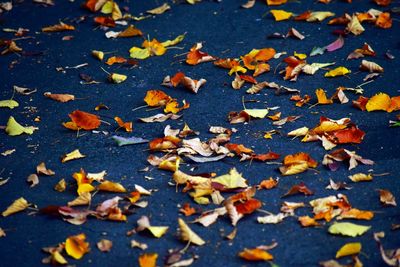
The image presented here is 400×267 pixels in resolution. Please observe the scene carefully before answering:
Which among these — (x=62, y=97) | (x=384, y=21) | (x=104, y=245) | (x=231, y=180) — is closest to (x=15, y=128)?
(x=62, y=97)

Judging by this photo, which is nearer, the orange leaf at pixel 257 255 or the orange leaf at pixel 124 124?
the orange leaf at pixel 257 255

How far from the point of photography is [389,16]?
5930mm

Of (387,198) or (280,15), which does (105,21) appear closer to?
(280,15)

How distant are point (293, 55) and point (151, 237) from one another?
2.51 metres

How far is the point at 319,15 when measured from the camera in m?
6.01

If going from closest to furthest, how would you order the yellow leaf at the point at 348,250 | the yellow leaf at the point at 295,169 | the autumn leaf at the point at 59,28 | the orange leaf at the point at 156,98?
the yellow leaf at the point at 348,250 < the yellow leaf at the point at 295,169 < the orange leaf at the point at 156,98 < the autumn leaf at the point at 59,28

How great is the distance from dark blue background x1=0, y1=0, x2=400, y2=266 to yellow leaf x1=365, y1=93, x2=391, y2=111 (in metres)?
0.06

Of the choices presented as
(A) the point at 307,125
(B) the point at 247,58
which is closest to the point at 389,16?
(B) the point at 247,58

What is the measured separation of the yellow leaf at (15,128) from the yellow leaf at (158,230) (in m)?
1.53

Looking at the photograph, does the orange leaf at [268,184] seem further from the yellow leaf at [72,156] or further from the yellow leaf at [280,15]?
the yellow leaf at [280,15]

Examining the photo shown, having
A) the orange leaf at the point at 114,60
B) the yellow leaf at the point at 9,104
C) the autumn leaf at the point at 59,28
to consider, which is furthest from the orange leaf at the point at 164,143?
the autumn leaf at the point at 59,28

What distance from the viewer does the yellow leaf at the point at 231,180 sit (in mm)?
3863

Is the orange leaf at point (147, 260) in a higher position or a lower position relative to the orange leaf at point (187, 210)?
higher

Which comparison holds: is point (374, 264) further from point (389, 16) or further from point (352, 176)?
point (389, 16)
